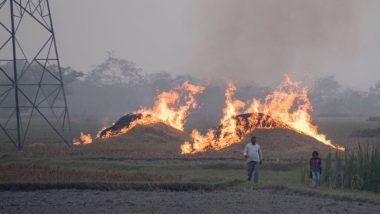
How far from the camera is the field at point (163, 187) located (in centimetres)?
1931

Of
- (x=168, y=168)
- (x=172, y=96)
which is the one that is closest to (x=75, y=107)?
(x=172, y=96)

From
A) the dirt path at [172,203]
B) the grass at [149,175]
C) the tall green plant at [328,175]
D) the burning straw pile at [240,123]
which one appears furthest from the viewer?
the burning straw pile at [240,123]

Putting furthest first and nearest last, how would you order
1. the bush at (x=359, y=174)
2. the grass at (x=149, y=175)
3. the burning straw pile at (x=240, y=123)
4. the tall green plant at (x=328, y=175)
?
1. the burning straw pile at (x=240, y=123)
2. the tall green plant at (x=328, y=175)
3. the grass at (x=149, y=175)
4. the bush at (x=359, y=174)

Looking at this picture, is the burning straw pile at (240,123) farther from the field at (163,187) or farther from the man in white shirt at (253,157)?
the man in white shirt at (253,157)

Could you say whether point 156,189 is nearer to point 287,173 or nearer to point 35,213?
point 35,213

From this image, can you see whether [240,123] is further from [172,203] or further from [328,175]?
[172,203]

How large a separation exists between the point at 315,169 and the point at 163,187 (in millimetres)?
5789

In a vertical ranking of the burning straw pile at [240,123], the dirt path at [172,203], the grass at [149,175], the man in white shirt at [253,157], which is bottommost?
the dirt path at [172,203]

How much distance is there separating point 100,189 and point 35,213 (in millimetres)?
5793

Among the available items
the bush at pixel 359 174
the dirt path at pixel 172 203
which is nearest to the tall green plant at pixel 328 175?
the bush at pixel 359 174

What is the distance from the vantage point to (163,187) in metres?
23.8

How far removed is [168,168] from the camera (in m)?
31.8

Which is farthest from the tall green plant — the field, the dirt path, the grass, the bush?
the dirt path

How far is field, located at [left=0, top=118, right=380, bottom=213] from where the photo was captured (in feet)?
63.4
